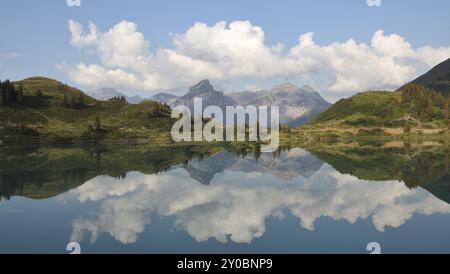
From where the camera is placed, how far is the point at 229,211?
51.7m

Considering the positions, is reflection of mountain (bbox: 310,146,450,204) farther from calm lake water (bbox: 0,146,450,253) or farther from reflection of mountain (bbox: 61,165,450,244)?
reflection of mountain (bbox: 61,165,450,244)

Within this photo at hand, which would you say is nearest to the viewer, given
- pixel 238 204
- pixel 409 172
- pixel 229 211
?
pixel 229 211

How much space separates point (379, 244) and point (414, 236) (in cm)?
→ 536

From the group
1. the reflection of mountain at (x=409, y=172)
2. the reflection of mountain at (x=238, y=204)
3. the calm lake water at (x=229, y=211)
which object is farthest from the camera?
the reflection of mountain at (x=409, y=172)

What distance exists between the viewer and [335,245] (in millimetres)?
35094

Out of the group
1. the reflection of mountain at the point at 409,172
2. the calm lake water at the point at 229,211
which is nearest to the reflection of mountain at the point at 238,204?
the calm lake water at the point at 229,211

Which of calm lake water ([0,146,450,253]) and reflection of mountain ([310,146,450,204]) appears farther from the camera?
reflection of mountain ([310,146,450,204])

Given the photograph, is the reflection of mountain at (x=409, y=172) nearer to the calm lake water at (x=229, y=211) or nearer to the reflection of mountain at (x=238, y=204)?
the calm lake water at (x=229, y=211)

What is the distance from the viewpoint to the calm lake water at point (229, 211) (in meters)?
36.4

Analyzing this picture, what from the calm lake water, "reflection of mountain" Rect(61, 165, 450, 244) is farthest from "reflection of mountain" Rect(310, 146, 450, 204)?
"reflection of mountain" Rect(61, 165, 450, 244)

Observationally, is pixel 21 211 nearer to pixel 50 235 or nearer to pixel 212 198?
pixel 50 235

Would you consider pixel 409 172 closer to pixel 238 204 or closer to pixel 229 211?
pixel 238 204

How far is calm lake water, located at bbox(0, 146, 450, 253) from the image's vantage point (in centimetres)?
3644

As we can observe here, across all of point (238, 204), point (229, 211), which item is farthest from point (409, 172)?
point (229, 211)
